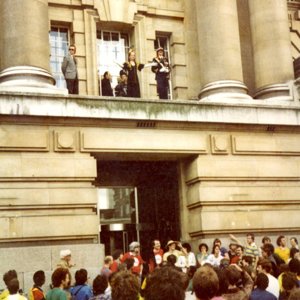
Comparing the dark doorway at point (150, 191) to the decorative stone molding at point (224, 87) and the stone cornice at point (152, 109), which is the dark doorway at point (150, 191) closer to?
the stone cornice at point (152, 109)

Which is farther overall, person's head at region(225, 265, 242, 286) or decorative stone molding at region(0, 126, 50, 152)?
decorative stone molding at region(0, 126, 50, 152)

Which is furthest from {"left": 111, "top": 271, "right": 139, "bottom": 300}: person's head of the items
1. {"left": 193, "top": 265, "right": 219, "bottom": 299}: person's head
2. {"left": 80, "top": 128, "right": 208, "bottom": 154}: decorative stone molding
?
{"left": 80, "top": 128, "right": 208, "bottom": 154}: decorative stone molding

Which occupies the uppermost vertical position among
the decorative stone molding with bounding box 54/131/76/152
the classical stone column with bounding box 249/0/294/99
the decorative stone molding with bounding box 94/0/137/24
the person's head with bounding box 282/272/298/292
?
the decorative stone molding with bounding box 94/0/137/24

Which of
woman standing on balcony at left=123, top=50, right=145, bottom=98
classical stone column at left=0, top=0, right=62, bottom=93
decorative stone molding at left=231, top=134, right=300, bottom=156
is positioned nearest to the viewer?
classical stone column at left=0, top=0, right=62, bottom=93

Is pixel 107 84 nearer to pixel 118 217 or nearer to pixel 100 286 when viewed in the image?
pixel 118 217

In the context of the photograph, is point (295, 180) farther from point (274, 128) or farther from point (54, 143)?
point (54, 143)

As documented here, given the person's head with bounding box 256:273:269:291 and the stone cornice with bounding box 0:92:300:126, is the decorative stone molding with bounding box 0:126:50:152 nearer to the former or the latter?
the stone cornice with bounding box 0:92:300:126

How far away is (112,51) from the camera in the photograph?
23.3 metres

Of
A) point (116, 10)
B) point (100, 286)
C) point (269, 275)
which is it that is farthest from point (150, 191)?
point (100, 286)

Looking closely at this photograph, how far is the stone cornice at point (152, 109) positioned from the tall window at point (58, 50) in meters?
4.94

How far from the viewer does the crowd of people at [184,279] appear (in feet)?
16.9

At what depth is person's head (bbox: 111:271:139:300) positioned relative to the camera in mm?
5727

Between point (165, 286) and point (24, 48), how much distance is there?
14.1m

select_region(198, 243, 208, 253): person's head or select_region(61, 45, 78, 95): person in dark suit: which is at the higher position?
select_region(61, 45, 78, 95): person in dark suit
